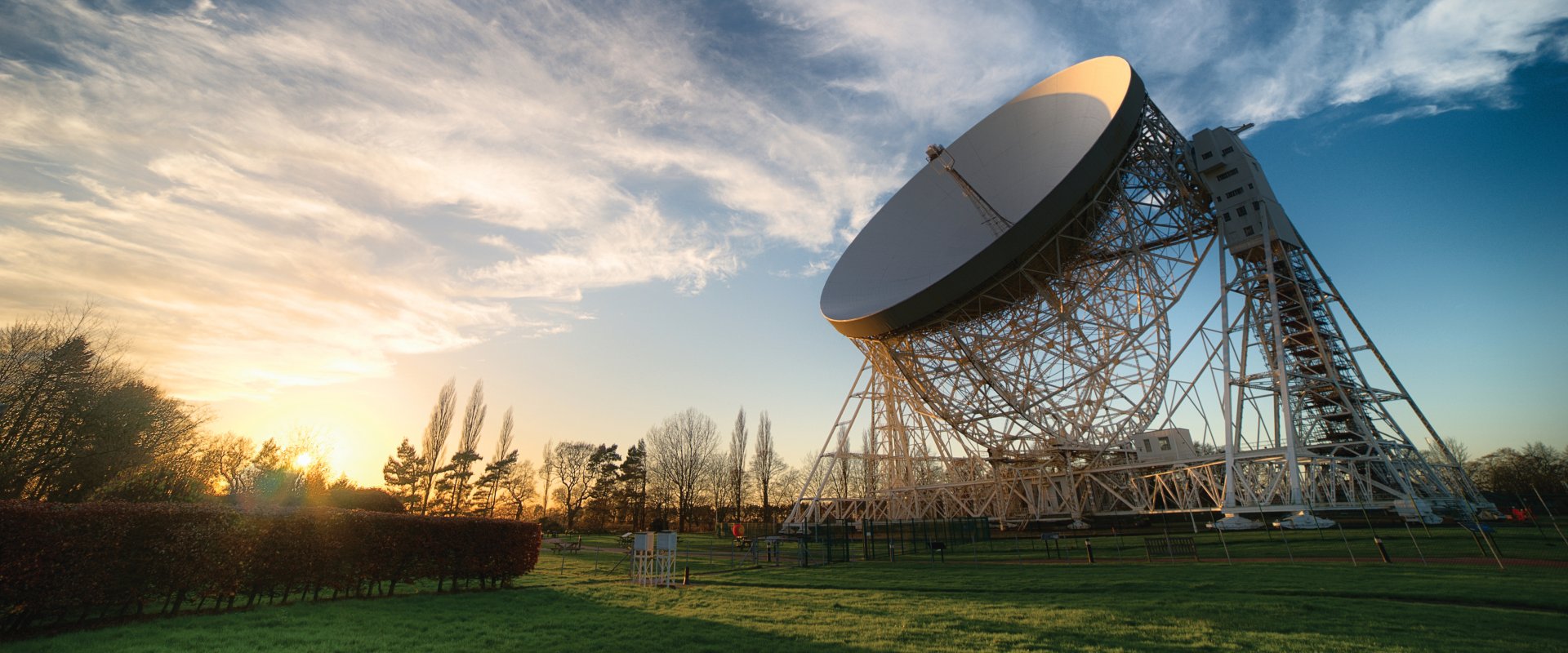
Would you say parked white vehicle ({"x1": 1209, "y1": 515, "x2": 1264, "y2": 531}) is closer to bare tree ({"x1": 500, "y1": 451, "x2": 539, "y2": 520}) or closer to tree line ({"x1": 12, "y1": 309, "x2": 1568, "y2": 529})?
tree line ({"x1": 12, "y1": 309, "x2": 1568, "y2": 529})

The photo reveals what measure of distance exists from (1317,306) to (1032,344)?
33.9 ft

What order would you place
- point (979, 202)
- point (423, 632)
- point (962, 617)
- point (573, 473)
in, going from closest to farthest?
1. point (423, 632)
2. point (962, 617)
3. point (979, 202)
4. point (573, 473)

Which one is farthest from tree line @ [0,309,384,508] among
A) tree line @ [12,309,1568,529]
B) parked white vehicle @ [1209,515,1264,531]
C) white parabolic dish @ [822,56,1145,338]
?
parked white vehicle @ [1209,515,1264,531]

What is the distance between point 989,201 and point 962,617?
19087 millimetres

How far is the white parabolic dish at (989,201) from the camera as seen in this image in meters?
20.9

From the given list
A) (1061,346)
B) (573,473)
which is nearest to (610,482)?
(573,473)

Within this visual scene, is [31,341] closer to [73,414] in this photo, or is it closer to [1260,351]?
[73,414]

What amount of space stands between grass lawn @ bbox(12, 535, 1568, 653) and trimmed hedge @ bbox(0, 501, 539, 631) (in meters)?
0.55

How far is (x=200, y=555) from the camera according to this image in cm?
928

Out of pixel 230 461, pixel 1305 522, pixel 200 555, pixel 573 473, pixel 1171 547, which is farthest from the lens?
pixel 573 473

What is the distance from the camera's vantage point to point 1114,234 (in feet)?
77.5

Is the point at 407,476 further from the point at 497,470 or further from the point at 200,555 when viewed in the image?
the point at 200,555

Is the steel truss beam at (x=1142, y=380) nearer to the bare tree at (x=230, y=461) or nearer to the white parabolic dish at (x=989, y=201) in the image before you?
the white parabolic dish at (x=989, y=201)

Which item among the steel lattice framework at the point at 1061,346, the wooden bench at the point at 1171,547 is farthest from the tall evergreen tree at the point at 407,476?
the wooden bench at the point at 1171,547
